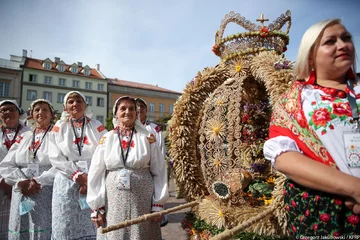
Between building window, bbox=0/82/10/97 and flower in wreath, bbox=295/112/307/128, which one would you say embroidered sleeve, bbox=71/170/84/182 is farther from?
building window, bbox=0/82/10/97

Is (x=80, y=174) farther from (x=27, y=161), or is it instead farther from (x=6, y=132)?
(x=6, y=132)

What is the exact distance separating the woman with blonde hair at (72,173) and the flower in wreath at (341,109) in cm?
279

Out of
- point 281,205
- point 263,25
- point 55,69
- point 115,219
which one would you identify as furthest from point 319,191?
point 55,69

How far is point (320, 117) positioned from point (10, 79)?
37.4 metres

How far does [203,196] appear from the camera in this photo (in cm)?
281

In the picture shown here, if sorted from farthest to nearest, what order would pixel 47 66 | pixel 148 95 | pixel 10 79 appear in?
1. pixel 148 95
2. pixel 47 66
3. pixel 10 79

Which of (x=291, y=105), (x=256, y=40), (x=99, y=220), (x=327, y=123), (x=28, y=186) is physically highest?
(x=256, y=40)

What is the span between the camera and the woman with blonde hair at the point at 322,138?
1.21 metres

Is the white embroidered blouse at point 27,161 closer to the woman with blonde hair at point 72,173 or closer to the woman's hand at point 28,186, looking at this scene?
the woman's hand at point 28,186

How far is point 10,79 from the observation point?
30.9m

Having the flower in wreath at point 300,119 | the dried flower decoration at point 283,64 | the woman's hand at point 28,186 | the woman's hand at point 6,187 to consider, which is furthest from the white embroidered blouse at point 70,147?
the flower in wreath at point 300,119

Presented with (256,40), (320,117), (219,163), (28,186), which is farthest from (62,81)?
(320,117)

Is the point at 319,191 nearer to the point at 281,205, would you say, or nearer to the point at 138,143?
the point at 281,205

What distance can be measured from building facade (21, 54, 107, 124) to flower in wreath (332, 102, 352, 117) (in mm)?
34006
